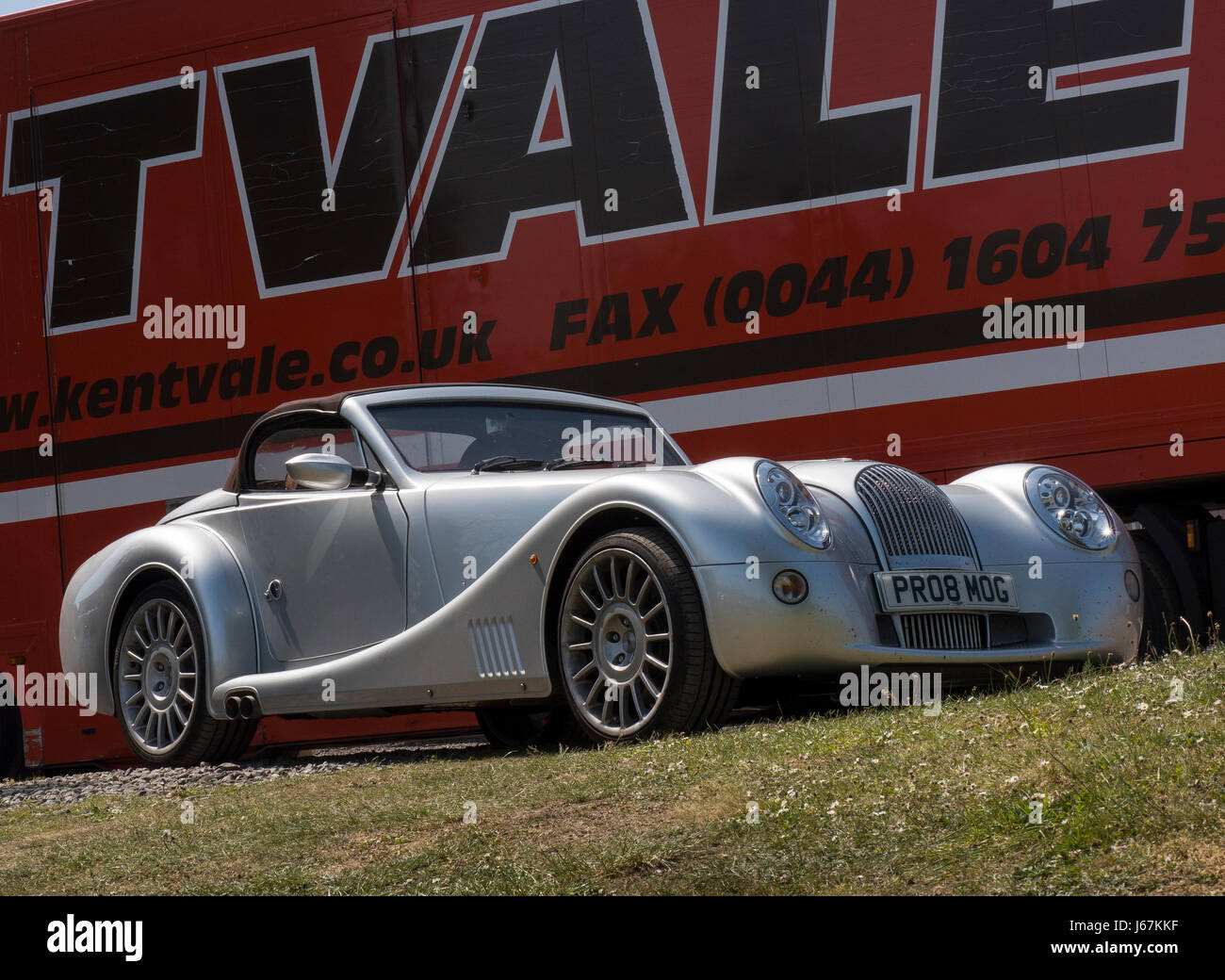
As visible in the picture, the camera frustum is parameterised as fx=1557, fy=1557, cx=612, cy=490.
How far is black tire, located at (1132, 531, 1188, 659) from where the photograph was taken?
7.68m

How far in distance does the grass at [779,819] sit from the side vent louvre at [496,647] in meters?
0.53

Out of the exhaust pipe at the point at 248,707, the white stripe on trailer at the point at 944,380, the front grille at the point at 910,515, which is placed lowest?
the exhaust pipe at the point at 248,707

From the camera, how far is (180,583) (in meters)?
7.18

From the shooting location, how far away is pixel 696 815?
12.9 feet

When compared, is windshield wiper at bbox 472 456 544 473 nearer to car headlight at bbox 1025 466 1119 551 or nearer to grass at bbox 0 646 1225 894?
grass at bbox 0 646 1225 894

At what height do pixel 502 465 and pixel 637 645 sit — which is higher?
pixel 502 465

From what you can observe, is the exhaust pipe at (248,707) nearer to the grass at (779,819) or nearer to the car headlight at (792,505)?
the grass at (779,819)

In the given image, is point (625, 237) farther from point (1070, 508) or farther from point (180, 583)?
point (1070, 508)

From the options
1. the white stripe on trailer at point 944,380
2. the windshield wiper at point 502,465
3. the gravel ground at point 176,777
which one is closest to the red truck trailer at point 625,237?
the white stripe on trailer at point 944,380

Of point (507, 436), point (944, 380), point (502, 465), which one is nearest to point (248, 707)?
point (502, 465)

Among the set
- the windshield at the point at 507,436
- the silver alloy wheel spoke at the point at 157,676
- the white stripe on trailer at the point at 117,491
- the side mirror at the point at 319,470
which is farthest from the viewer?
the white stripe on trailer at the point at 117,491

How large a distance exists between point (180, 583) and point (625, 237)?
10.3ft

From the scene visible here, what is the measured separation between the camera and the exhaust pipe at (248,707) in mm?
6738
